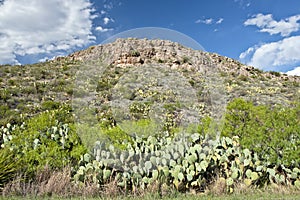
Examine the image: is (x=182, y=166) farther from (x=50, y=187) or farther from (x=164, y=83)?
(x=164, y=83)

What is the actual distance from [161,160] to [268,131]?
1.97m

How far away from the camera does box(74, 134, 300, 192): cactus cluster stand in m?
5.18

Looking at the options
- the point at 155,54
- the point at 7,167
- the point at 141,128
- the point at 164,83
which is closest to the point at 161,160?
the point at 141,128

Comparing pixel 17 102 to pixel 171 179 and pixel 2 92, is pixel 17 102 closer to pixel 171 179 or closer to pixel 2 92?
pixel 2 92

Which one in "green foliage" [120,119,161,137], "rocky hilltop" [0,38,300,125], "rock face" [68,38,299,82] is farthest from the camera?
"rock face" [68,38,299,82]

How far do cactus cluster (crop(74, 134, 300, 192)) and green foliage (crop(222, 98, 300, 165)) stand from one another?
164 mm

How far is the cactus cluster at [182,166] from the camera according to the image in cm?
518

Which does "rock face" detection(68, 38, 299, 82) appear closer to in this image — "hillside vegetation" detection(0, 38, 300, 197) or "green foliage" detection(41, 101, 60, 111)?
"green foliage" detection(41, 101, 60, 111)

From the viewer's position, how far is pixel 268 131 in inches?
224

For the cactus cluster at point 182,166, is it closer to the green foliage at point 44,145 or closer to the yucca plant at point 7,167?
the green foliage at point 44,145

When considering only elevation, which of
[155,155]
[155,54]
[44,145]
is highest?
[155,54]

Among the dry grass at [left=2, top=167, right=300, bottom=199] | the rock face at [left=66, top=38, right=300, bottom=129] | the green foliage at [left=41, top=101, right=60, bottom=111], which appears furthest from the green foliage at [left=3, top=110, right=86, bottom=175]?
the green foliage at [left=41, top=101, right=60, bottom=111]

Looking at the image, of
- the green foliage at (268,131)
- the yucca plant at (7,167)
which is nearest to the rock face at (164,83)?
the green foliage at (268,131)

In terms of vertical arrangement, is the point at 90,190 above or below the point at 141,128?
below
